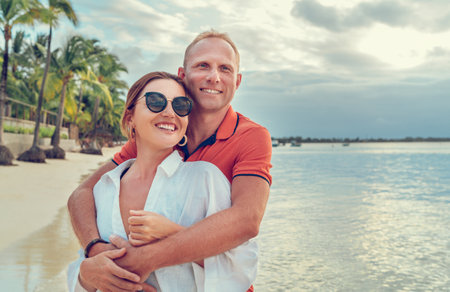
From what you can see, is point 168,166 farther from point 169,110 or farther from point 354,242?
point 354,242

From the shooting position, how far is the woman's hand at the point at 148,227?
1.63 meters

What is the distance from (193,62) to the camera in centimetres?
226

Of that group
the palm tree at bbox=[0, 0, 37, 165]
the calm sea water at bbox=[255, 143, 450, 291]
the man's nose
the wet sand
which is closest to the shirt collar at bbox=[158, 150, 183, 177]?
the man's nose

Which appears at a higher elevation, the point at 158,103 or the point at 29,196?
the point at 158,103

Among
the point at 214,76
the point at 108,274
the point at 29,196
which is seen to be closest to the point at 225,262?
the point at 108,274

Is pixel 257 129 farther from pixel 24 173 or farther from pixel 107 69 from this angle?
pixel 107 69

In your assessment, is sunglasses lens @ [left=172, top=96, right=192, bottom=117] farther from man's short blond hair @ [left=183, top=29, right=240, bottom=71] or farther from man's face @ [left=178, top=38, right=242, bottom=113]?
man's short blond hair @ [left=183, top=29, right=240, bottom=71]

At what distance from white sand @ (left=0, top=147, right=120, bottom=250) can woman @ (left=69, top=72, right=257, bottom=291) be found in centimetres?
634

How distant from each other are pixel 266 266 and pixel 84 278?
7.56m

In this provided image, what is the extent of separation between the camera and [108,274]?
5.49ft

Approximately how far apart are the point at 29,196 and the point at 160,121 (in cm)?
1242

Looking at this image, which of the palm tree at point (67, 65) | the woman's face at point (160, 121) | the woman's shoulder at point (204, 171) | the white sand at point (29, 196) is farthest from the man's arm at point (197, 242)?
the palm tree at point (67, 65)

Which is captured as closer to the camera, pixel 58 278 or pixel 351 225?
pixel 58 278

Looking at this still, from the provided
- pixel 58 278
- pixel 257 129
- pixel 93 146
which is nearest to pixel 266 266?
pixel 58 278
